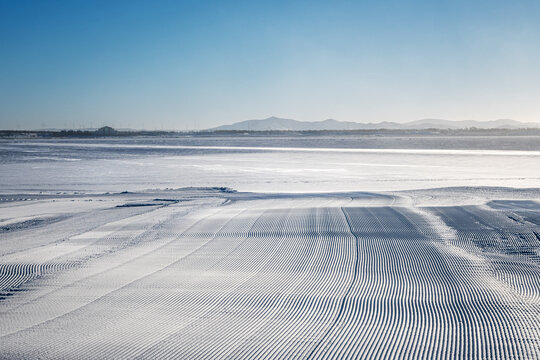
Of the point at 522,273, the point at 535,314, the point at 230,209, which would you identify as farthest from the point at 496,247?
the point at 230,209

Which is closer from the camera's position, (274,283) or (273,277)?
(274,283)

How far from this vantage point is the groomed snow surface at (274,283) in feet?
10.6

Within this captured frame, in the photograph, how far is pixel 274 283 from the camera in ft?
15.1

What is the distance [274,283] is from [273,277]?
21cm

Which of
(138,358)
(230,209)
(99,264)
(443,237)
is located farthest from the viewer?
(230,209)

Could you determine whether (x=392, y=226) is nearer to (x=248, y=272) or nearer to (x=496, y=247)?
(x=496, y=247)

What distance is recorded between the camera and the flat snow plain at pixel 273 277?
3258 mm

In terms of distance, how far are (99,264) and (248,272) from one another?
5.09 ft

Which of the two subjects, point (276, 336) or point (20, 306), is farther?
point (20, 306)

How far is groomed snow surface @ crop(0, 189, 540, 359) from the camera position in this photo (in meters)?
3.24

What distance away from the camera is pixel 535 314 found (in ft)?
12.1

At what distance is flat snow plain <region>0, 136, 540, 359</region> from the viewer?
326 cm

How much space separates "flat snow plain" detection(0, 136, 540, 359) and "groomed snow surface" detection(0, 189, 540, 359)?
2 centimetres

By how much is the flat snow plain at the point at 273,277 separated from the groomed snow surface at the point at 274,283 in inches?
0.6
